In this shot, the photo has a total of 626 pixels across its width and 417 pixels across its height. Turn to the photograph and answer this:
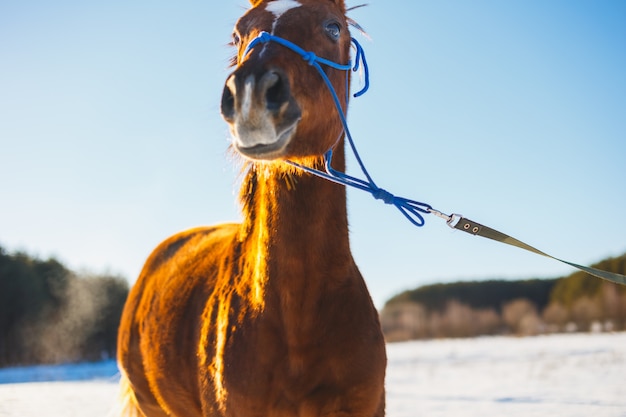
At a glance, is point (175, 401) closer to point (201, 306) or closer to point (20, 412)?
point (201, 306)

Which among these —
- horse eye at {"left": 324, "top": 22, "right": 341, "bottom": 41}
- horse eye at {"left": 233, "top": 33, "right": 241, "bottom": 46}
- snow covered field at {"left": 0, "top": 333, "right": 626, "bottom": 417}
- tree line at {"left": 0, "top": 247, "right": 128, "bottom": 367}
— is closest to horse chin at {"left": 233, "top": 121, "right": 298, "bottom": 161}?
horse eye at {"left": 324, "top": 22, "right": 341, "bottom": 41}

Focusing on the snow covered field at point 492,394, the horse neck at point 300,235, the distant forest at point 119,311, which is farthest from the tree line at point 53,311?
the horse neck at point 300,235

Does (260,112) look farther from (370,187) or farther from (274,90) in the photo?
(370,187)

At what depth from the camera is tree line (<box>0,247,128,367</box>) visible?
94.2ft

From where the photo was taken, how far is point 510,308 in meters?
52.8

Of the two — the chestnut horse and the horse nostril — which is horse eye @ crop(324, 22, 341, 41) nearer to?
the chestnut horse

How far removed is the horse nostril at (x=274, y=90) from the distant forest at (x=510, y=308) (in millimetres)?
32004

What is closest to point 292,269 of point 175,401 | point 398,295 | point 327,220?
point 327,220

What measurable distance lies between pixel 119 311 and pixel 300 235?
111 ft

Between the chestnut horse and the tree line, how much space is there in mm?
30681

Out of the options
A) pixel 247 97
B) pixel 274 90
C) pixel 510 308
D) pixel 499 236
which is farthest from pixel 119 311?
pixel 510 308

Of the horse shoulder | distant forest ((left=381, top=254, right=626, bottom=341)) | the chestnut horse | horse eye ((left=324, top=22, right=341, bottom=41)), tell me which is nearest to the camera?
the chestnut horse

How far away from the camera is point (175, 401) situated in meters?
3.17

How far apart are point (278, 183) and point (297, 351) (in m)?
0.76
